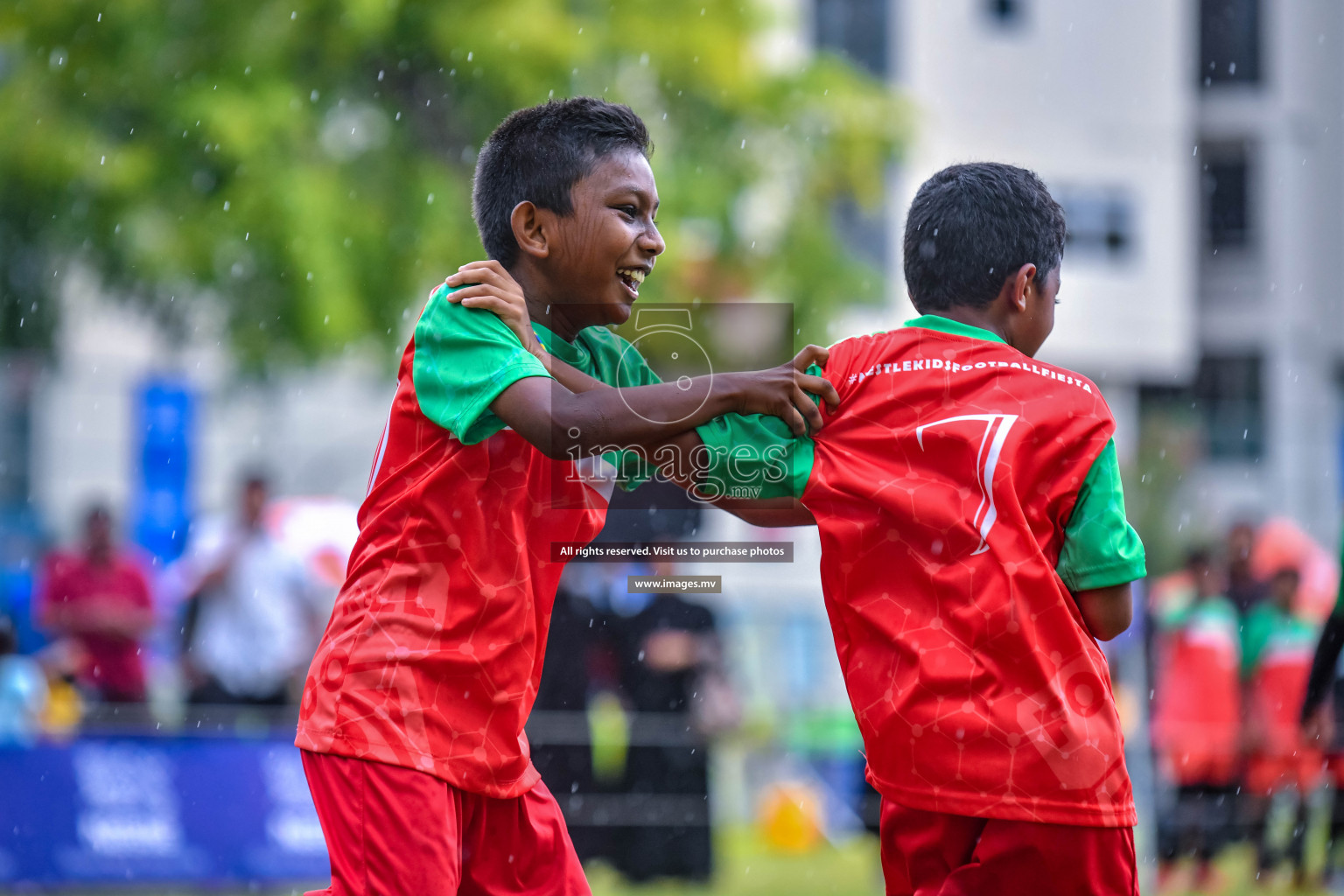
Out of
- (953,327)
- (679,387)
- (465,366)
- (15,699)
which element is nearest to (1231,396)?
(15,699)

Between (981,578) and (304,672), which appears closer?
(981,578)

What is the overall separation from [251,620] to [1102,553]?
6748mm

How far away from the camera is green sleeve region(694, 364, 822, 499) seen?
271 cm

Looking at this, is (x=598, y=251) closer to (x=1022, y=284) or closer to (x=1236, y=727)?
(x=1022, y=284)

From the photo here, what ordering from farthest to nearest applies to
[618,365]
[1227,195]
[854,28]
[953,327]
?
[1227,195], [854,28], [618,365], [953,327]

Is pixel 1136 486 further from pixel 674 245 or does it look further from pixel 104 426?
pixel 104 426

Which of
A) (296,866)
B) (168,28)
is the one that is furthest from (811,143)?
(296,866)

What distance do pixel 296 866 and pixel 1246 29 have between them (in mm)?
22663

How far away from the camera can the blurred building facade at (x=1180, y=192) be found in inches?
872

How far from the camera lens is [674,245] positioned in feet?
45.0

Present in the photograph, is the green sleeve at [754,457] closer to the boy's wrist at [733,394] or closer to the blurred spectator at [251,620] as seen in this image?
the boy's wrist at [733,394]

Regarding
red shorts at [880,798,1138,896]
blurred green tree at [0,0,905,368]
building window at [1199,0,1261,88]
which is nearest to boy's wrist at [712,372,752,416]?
red shorts at [880,798,1138,896]

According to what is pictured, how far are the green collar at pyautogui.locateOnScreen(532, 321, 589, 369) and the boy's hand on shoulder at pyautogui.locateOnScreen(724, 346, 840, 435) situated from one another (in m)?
0.39

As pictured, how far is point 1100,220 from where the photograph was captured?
76.2ft
